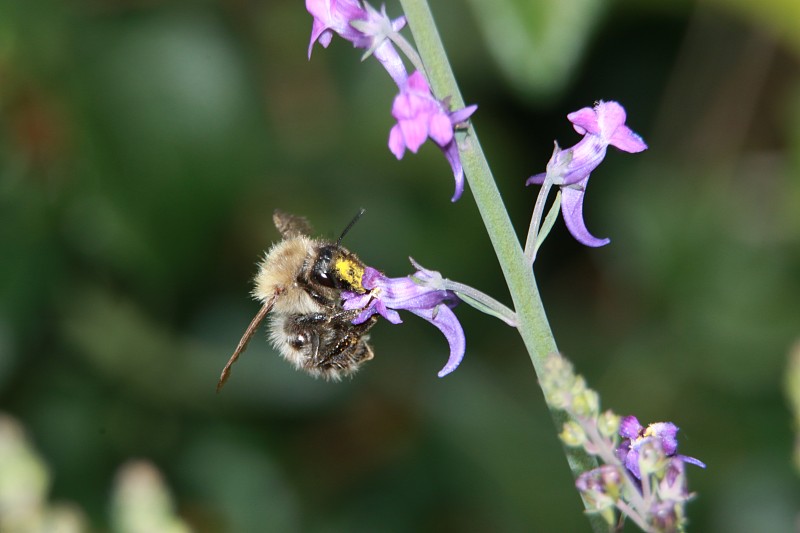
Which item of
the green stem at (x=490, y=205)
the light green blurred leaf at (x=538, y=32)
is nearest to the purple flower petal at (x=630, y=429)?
the green stem at (x=490, y=205)

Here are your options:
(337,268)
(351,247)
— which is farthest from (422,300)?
(351,247)

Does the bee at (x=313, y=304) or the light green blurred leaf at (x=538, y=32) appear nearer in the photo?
the bee at (x=313, y=304)

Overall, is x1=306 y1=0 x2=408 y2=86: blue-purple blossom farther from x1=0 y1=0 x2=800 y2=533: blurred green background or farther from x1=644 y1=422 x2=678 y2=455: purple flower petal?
x1=0 y1=0 x2=800 y2=533: blurred green background

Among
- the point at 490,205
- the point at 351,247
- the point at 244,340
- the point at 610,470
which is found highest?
the point at 351,247

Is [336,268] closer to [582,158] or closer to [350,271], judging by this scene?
[350,271]

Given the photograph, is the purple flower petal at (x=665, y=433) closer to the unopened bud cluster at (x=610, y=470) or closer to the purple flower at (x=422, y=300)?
the unopened bud cluster at (x=610, y=470)

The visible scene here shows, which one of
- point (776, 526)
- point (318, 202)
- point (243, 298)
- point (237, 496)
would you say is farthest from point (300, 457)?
point (776, 526)
